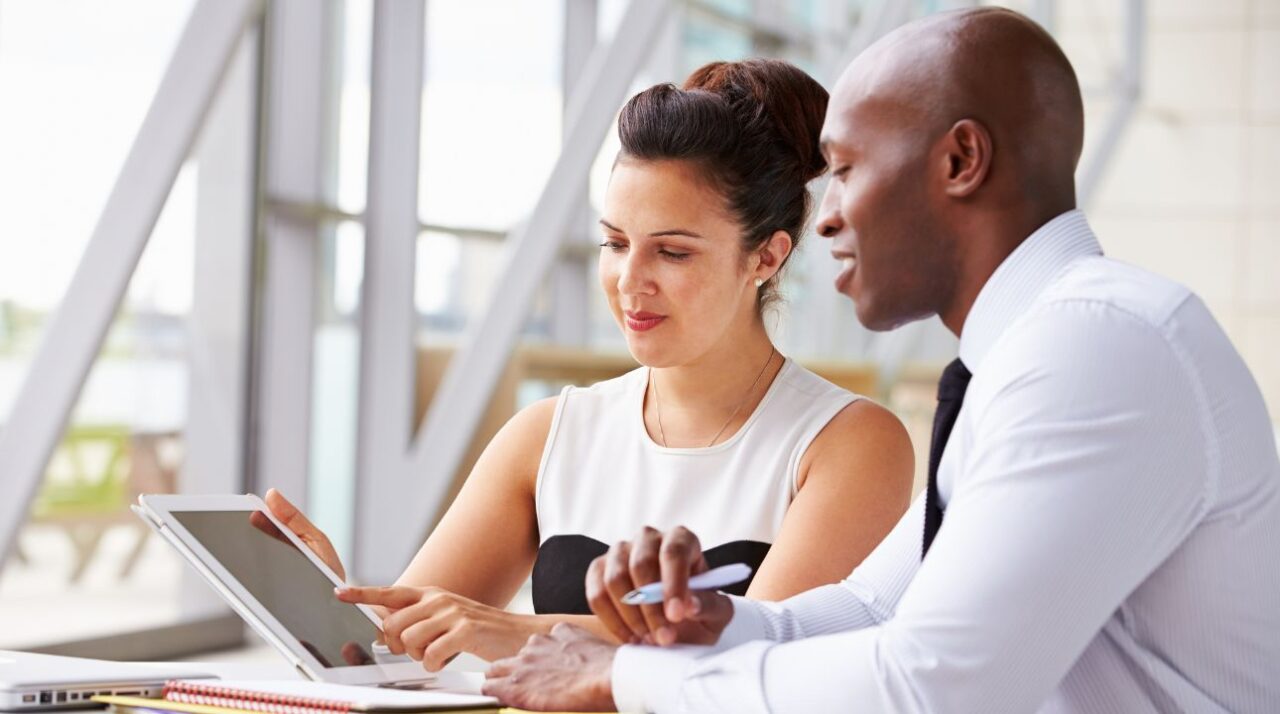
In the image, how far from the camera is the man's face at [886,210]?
50.6 inches

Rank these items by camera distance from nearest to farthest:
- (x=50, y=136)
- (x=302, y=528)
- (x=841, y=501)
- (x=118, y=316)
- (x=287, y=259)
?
(x=302, y=528) → (x=841, y=501) → (x=118, y=316) → (x=50, y=136) → (x=287, y=259)

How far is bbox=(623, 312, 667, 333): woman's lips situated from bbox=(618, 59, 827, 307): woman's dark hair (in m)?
0.16

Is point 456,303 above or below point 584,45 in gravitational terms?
below

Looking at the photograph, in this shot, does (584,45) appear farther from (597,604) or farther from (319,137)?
(597,604)

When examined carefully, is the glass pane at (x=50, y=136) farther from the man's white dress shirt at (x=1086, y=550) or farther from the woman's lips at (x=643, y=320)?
the man's white dress shirt at (x=1086, y=550)

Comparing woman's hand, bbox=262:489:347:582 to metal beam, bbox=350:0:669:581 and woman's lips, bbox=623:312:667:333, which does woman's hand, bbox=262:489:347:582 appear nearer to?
woman's lips, bbox=623:312:667:333

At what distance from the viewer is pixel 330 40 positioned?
502 cm

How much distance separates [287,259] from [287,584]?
3551mm

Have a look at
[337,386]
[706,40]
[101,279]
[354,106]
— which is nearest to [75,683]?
[101,279]

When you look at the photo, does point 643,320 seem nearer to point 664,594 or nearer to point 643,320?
point 643,320

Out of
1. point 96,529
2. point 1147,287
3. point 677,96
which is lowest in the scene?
point 96,529

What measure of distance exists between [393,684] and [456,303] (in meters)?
4.06

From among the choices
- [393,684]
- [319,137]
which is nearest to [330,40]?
[319,137]

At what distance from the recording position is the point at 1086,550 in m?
1.08
